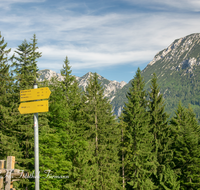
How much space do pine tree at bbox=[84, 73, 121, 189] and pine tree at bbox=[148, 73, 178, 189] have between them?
22.2 feet

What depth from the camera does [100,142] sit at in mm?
26656

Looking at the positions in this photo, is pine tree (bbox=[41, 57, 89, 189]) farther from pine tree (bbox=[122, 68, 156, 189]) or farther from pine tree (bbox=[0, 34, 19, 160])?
pine tree (bbox=[122, 68, 156, 189])

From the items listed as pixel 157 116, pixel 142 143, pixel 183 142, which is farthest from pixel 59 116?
pixel 183 142

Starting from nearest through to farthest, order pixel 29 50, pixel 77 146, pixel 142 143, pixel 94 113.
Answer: pixel 77 146 < pixel 94 113 < pixel 142 143 < pixel 29 50

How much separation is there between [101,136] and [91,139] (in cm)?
136

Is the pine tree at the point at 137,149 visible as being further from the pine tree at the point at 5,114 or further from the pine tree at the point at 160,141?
the pine tree at the point at 5,114

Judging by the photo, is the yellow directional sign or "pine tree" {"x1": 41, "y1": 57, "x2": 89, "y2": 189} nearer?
the yellow directional sign

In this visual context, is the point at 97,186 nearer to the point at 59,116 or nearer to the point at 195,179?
the point at 59,116

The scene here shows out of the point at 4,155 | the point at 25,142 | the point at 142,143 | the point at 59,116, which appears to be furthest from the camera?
the point at 142,143

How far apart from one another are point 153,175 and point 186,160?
5.45 meters

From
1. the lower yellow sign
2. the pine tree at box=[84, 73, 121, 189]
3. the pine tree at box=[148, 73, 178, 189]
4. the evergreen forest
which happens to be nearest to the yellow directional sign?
the lower yellow sign

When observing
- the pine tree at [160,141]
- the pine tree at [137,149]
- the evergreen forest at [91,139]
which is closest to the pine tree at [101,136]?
the evergreen forest at [91,139]

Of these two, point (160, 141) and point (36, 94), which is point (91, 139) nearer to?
point (160, 141)

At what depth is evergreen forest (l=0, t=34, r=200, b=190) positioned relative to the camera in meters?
19.8
